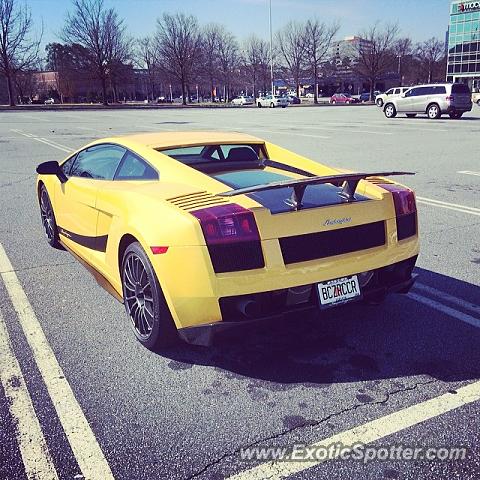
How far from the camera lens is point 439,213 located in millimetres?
6531

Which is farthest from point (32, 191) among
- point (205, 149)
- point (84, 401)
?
point (84, 401)

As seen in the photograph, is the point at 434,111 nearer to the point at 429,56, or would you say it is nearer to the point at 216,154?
the point at 216,154

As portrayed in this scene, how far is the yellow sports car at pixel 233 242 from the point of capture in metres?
2.64

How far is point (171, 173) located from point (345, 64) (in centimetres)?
9922

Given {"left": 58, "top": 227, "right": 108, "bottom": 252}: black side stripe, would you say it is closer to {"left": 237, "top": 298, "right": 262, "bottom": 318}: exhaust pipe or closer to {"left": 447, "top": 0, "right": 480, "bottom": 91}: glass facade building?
{"left": 237, "top": 298, "right": 262, "bottom": 318}: exhaust pipe

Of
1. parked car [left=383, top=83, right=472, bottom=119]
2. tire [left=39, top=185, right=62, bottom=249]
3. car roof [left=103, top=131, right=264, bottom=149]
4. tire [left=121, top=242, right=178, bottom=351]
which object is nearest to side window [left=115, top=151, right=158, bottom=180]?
car roof [left=103, top=131, right=264, bottom=149]

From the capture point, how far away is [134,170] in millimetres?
3652

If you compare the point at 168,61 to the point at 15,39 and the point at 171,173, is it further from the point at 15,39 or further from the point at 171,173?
the point at 171,173

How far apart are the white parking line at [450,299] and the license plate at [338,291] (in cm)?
121

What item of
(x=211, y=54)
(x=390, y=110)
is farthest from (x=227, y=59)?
(x=390, y=110)

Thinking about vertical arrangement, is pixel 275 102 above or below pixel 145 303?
above

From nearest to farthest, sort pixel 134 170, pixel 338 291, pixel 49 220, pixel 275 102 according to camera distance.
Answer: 1. pixel 338 291
2. pixel 134 170
3. pixel 49 220
4. pixel 275 102

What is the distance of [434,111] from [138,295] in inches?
1055

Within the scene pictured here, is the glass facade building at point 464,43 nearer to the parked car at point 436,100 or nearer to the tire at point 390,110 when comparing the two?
the tire at point 390,110
